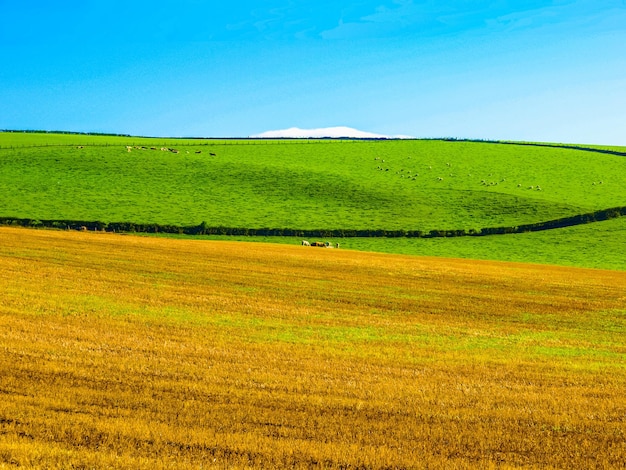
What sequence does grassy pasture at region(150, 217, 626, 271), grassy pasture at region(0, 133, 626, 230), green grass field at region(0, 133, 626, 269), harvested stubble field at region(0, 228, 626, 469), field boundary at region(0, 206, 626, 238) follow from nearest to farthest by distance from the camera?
1. harvested stubble field at region(0, 228, 626, 469)
2. grassy pasture at region(150, 217, 626, 271)
3. field boundary at region(0, 206, 626, 238)
4. green grass field at region(0, 133, 626, 269)
5. grassy pasture at region(0, 133, 626, 230)

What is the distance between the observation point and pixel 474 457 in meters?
10.9

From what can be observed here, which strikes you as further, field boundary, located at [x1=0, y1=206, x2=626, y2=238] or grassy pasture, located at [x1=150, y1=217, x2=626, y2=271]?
field boundary, located at [x1=0, y1=206, x2=626, y2=238]

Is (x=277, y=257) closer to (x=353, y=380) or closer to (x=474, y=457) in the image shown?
(x=353, y=380)

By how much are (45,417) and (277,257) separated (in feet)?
113

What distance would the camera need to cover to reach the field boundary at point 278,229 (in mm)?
63312

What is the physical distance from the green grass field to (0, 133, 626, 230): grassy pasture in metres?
0.20

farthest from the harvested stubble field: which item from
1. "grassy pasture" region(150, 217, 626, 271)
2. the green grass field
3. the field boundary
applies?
the green grass field

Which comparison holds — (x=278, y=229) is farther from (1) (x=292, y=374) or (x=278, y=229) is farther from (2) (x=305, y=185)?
(1) (x=292, y=374)

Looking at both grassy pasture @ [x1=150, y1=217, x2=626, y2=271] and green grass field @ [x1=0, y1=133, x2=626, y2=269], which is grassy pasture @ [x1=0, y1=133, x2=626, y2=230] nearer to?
green grass field @ [x1=0, y1=133, x2=626, y2=269]

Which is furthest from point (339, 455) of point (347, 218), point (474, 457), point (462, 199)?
point (462, 199)

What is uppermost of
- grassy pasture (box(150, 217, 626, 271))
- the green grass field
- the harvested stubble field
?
the green grass field

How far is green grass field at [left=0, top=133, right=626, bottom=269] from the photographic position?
2721 inches

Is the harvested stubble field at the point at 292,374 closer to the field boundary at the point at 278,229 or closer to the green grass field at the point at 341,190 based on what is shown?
the field boundary at the point at 278,229

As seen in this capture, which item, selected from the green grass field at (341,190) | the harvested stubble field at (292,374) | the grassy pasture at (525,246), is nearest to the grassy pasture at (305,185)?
the green grass field at (341,190)
